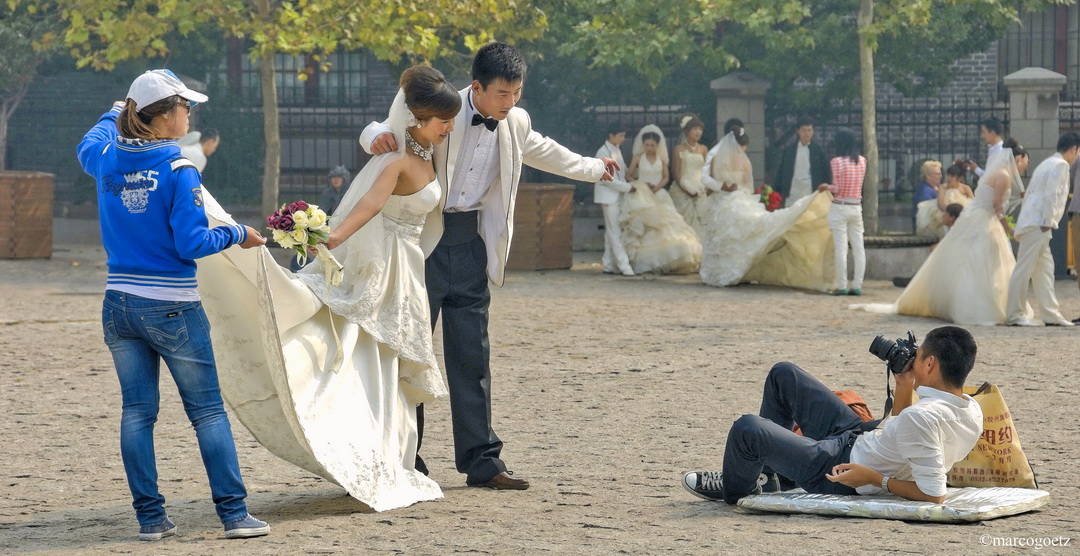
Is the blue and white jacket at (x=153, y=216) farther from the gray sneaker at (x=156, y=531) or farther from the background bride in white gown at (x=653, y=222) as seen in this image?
the background bride in white gown at (x=653, y=222)

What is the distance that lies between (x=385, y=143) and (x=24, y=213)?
13.2 m

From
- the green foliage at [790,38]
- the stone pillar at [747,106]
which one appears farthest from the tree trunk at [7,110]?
the stone pillar at [747,106]

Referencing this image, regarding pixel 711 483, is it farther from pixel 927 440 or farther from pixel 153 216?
pixel 153 216

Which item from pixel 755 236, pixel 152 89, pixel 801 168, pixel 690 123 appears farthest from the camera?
pixel 690 123

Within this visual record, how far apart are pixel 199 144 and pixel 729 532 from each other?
10.8m

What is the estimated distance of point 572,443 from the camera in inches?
277

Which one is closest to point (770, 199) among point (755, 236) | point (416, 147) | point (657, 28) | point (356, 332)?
point (755, 236)

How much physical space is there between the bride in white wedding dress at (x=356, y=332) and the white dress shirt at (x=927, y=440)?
177 cm

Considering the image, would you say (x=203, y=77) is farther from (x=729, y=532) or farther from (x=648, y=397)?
(x=729, y=532)

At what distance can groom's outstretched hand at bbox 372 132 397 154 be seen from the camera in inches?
225

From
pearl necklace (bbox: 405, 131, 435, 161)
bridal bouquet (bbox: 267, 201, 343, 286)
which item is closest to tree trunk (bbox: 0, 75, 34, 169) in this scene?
pearl necklace (bbox: 405, 131, 435, 161)

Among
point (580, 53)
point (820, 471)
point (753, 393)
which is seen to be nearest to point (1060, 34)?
point (580, 53)

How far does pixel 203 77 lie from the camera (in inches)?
940

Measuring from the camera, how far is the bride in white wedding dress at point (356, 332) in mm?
5375
